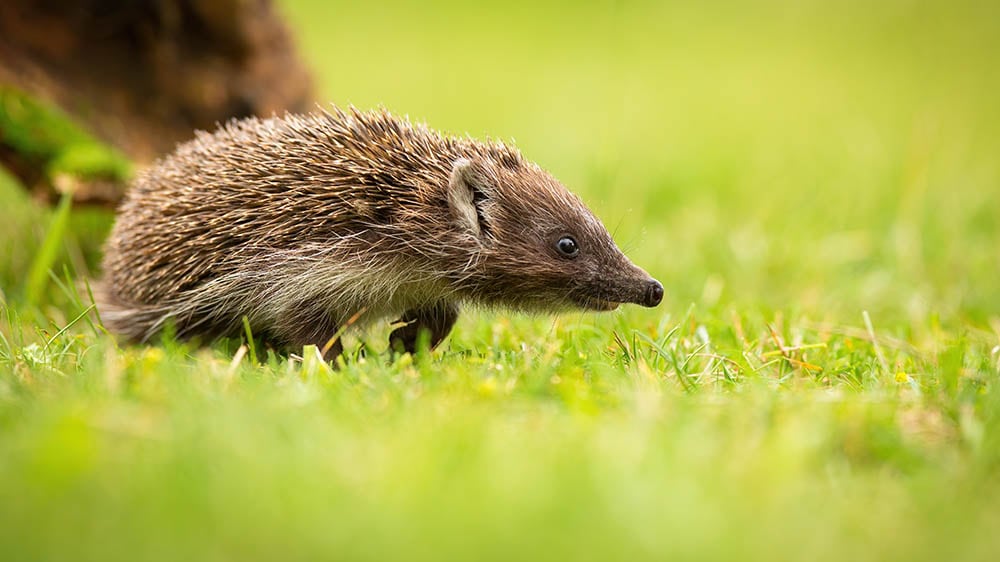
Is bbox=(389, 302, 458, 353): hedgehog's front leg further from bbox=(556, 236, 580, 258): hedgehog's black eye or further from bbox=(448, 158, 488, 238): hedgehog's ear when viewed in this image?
bbox=(556, 236, 580, 258): hedgehog's black eye

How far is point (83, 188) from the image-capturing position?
7.33 metres

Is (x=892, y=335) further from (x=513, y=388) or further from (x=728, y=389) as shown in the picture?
(x=513, y=388)

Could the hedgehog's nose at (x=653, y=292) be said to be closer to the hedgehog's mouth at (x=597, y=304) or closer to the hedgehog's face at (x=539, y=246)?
the hedgehog's face at (x=539, y=246)

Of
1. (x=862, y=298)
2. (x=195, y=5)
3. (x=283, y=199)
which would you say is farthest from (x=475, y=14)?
(x=283, y=199)

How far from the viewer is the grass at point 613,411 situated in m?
2.88

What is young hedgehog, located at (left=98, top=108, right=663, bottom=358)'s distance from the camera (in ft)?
18.0

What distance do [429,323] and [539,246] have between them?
2.81 ft

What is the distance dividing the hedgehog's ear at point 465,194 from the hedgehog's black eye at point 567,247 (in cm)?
43

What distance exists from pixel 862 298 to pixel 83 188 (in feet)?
20.3

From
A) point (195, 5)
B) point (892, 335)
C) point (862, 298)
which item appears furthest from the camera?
point (195, 5)

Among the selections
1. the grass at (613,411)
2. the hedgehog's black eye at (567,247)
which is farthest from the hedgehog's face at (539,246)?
the grass at (613,411)

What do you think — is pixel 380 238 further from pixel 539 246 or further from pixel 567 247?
pixel 567 247

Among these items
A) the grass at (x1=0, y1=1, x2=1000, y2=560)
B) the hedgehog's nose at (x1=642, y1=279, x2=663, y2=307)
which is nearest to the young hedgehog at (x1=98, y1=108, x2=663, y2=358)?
the hedgehog's nose at (x1=642, y1=279, x2=663, y2=307)

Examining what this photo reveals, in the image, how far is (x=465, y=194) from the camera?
551 cm
